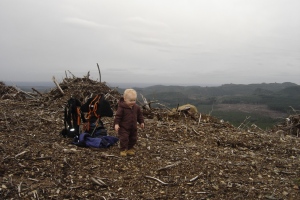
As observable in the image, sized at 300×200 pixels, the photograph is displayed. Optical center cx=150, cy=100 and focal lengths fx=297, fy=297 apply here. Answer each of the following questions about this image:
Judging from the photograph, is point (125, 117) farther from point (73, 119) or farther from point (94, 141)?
point (73, 119)

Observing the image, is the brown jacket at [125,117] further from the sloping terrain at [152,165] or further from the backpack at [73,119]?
the backpack at [73,119]

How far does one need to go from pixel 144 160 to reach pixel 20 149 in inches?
82.9

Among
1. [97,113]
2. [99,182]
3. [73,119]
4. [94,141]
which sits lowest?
[99,182]

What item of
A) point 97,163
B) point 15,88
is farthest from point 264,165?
point 15,88

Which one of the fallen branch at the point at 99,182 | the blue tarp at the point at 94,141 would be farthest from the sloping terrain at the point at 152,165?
the blue tarp at the point at 94,141

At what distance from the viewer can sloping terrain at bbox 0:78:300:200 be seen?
4.00 m

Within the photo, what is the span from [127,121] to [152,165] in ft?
3.17

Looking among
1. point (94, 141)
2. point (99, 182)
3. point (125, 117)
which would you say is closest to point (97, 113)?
point (94, 141)

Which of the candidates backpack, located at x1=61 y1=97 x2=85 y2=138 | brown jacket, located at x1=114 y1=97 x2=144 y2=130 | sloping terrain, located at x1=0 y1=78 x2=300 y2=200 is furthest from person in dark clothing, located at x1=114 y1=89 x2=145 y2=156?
backpack, located at x1=61 y1=97 x2=85 y2=138

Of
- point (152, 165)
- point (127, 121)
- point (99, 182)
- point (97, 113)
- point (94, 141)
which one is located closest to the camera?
point (99, 182)

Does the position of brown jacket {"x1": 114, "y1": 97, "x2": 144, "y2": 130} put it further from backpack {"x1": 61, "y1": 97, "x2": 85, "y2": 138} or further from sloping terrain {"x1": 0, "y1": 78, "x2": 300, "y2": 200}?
backpack {"x1": 61, "y1": 97, "x2": 85, "y2": 138}

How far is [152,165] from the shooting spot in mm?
4855

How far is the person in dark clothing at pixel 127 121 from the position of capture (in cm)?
529

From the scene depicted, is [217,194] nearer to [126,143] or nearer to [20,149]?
[126,143]
